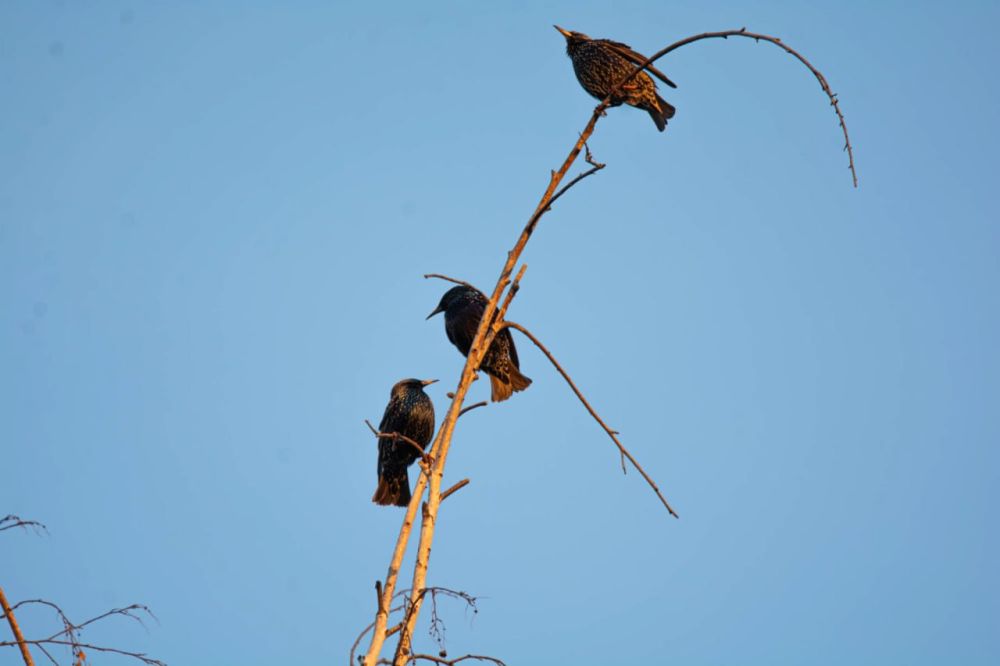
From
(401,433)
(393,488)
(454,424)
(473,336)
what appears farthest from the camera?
(401,433)

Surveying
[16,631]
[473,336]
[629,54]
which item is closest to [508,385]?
[473,336]

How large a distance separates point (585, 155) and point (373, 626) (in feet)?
5.54

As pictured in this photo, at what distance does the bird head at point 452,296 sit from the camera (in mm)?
7543

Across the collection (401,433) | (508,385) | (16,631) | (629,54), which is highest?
(629,54)

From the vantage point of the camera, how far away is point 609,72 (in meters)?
8.16

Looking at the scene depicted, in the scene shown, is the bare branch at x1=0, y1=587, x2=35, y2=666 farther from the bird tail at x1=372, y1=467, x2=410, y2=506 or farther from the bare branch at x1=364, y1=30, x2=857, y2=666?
the bird tail at x1=372, y1=467, x2=410, y2=506

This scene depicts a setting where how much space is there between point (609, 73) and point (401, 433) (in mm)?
3099

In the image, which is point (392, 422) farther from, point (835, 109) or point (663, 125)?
point (835, 109)

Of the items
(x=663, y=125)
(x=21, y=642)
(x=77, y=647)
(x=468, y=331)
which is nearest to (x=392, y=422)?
(x=468, y=331)

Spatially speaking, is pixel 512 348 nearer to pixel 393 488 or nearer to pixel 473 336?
pixel 473 336

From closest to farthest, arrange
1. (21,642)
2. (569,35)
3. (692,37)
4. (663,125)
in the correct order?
(21,642)
(692,37)
(663,125)
(569,35)

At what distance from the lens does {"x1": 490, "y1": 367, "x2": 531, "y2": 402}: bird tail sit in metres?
6.60

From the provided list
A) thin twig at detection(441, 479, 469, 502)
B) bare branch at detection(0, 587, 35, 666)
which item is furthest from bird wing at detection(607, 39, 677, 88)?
bare branch at detection(0, 587, 35, 666)

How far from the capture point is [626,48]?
26.6 ft
